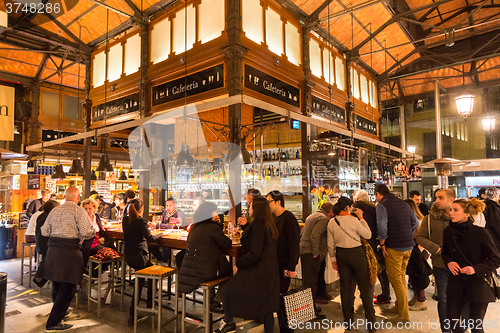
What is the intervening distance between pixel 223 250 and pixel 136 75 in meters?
5.09

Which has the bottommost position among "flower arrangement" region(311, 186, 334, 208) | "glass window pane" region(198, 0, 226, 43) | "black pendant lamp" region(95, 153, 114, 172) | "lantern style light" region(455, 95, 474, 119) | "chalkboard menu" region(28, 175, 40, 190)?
"flower arrangement" region(311, 186, 334, 208)

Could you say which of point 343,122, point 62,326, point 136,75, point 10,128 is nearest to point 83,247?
point 62,326

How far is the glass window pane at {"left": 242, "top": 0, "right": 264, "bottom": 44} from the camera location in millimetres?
5902

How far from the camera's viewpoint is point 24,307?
4867mm

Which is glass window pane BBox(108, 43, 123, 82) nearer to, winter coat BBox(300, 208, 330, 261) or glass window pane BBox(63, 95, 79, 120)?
glass window pane BBox(63, 95, 79, 120)

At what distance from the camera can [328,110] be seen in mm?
7977

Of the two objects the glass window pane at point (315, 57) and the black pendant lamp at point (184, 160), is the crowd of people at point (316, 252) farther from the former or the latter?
the glass window pane at point (315, 57)

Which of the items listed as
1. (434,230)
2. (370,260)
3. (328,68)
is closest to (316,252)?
(370,260)

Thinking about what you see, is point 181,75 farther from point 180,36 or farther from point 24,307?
point 24,307

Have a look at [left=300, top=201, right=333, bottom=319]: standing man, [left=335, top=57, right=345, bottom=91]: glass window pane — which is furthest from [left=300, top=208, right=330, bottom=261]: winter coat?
[left=335, top=57, right=345, bottom=91]: glass window pane

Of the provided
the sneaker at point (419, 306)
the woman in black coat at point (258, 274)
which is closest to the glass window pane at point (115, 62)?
the woman in black coat at point (258, 274)

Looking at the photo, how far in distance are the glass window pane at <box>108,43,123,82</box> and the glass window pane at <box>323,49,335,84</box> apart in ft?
16.4

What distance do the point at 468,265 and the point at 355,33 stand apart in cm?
697

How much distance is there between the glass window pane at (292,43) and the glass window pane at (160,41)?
2.52 m
